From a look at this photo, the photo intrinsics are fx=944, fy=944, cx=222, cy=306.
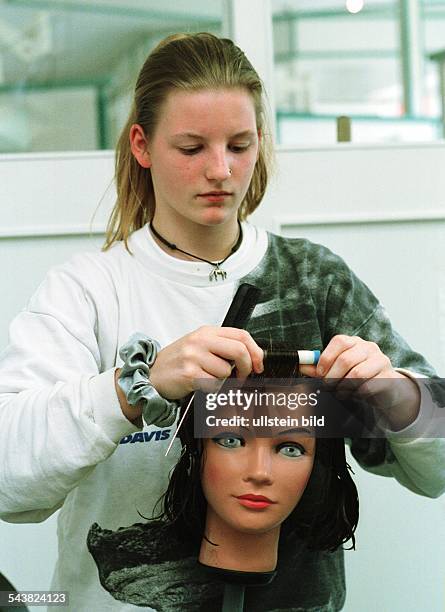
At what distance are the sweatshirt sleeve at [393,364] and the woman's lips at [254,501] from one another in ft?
0.32

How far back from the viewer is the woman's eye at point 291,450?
0.77 metres

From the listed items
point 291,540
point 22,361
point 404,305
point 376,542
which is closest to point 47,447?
point 22,361

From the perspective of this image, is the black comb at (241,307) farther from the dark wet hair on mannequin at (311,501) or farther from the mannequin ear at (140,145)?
the mannequin ear at (140,145)

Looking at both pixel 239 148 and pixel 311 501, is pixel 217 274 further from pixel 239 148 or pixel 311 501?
pixel 311 501

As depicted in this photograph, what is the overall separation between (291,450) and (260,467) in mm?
31

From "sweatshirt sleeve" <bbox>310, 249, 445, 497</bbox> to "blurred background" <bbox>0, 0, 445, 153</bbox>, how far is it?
0.48 m

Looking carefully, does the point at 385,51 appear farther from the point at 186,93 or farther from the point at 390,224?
the point at 186,93

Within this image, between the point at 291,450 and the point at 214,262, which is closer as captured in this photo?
the point at 291,450

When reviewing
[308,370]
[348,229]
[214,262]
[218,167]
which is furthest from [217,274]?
[348,229]

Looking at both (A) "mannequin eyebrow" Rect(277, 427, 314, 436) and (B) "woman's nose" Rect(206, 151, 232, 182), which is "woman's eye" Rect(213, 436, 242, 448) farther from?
(B) "woman's nose" Rect(206, 151, 232, 182)

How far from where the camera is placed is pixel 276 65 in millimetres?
1425

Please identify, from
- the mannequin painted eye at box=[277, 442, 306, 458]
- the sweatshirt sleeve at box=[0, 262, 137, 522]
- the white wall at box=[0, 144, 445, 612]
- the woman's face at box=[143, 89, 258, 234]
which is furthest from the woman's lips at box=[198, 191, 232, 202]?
the white wall at box=[0, 144, 445, 612]

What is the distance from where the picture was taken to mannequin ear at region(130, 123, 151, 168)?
0.94 metres

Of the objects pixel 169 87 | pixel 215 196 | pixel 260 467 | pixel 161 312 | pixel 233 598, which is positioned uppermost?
pixel 169 87
